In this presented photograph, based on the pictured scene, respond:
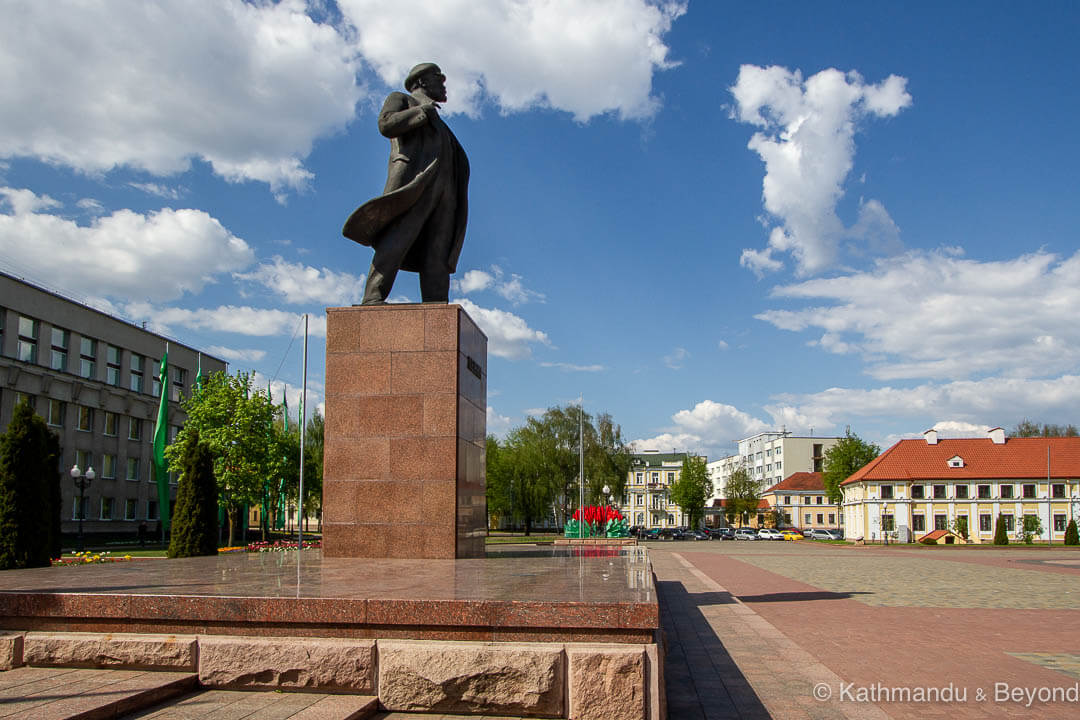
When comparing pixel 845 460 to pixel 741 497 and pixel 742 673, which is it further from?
pixel 742 673

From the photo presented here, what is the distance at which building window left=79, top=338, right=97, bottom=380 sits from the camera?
1608 inches

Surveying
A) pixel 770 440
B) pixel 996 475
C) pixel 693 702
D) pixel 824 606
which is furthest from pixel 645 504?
pixel 693 702

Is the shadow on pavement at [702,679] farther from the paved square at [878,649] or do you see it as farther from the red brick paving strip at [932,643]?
the red brick paving strip at [932,643]

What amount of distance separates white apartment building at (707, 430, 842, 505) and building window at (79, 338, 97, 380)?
74903 mm

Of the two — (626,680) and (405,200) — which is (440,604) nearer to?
(626,680)

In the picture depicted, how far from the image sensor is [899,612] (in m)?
12.6

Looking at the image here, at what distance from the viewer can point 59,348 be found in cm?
3919

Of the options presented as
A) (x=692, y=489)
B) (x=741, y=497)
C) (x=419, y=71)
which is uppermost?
(x=419, y=71)

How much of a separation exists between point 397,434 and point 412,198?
2.90 meters

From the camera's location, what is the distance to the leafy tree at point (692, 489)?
88.1 meters

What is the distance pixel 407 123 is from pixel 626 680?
7.37 metres

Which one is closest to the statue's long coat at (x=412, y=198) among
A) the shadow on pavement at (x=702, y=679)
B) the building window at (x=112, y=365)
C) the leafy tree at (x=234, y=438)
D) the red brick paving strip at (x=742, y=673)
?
the shadow on pavement at (x=702, y=679)

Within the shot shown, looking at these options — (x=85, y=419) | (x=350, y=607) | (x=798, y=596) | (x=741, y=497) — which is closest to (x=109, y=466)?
(x=85, y=419)

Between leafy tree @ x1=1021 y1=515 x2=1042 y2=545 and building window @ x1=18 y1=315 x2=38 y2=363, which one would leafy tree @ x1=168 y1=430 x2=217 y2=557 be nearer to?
building window @ x1=18 y1=315 x2=38 y2=363
